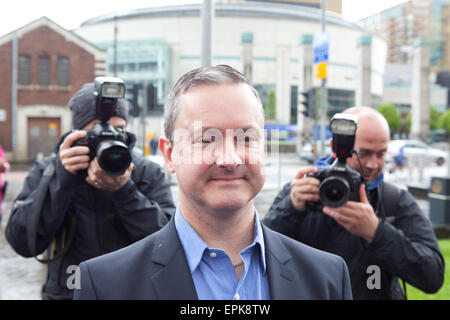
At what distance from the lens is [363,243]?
7.25 ft

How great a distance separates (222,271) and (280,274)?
16 cm

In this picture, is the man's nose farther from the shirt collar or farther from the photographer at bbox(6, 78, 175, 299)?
the photographer at bbox(6, 78, 175, 299)

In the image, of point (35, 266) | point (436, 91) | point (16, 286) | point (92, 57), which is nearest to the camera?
point (16, 286)

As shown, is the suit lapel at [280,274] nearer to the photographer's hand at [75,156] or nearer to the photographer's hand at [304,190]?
the photographer's hand at [304,190]

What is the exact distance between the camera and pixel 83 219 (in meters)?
2.26

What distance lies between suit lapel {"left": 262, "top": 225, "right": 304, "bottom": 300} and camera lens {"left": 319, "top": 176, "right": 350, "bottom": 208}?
733mm

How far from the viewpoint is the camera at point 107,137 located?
207cm

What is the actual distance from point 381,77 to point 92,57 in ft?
141

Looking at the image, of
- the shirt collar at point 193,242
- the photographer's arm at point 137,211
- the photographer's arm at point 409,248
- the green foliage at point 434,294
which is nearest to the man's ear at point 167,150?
the shirt collar at point 193,242

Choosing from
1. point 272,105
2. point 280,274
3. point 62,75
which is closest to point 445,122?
point 272,105

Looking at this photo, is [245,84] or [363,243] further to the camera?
[363,243]
